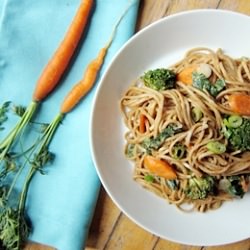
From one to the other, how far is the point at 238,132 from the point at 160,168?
266 millimetres

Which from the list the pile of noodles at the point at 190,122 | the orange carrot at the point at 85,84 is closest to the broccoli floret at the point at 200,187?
the pile of noodles at the point at 190,122

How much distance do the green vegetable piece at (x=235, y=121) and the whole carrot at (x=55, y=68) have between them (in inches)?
22.4

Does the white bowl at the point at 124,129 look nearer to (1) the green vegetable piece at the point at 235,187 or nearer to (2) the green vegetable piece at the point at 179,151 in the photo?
(1) the green vegetable piece at the point at 235,187

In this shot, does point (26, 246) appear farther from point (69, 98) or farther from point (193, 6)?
point (193, 6)

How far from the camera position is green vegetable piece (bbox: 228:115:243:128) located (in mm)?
1487

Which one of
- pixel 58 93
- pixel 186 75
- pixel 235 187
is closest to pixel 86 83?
pixel 58 93

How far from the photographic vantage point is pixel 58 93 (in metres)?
1.69

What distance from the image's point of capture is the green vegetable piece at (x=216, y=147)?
151 cm

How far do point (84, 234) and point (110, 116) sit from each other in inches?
15.9

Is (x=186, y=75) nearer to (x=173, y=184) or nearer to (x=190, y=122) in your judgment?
(x=190, y=122)

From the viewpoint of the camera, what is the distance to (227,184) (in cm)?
156

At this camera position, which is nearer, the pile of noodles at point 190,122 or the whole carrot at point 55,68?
the pile of noodles at point 190,122

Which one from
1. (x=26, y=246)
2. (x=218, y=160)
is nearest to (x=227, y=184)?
(x=218, y=160)

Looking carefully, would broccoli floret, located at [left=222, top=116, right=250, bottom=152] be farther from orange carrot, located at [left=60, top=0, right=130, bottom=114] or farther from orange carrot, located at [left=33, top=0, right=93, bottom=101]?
orange carrot, located at [left=33, top=0, right=93, bottom=101]
